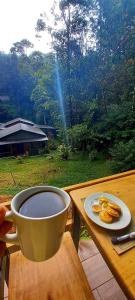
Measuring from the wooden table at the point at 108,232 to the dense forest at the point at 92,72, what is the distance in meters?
5.69

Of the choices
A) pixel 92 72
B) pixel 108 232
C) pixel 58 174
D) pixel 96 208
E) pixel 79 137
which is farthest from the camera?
pixel 92 72

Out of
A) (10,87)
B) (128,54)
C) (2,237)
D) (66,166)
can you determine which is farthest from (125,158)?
(10,87)

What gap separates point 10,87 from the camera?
751 inches

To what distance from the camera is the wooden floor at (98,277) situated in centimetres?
112

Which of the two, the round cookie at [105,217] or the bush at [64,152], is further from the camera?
the bush at [64,152]

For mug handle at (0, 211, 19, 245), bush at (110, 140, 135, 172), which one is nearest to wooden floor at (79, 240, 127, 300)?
mug handle at (0, 211, 19, 245)

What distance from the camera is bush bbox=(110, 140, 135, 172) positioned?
16.9ft

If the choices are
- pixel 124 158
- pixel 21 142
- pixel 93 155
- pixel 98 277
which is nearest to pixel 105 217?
pixel 98 277

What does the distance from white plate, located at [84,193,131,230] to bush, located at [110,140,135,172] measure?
4.46 metres

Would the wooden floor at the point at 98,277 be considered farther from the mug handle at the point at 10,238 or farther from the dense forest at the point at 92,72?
the dense forest at the point at 92,72

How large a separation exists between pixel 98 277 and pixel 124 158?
4360mm

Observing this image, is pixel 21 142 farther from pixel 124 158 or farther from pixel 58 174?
pixel 124 158

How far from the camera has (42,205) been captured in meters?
0.39

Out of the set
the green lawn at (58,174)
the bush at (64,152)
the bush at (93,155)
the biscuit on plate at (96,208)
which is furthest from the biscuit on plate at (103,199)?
the bush at (64,152)
